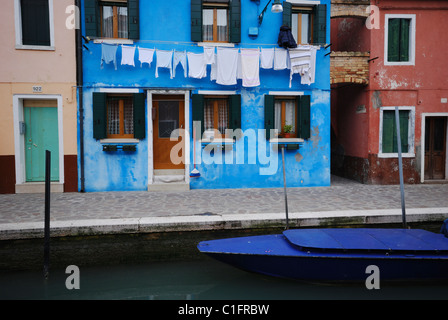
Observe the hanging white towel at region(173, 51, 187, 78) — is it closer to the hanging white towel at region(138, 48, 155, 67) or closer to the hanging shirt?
the hanging white towel at region(138, 48, 155, 67)

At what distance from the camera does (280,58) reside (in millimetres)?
9492

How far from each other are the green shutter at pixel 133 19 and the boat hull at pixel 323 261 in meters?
6.47

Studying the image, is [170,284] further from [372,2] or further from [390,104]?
[372,2]

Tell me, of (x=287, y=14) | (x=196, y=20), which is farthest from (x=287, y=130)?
(x=196, y=20)

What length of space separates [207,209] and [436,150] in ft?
26.7

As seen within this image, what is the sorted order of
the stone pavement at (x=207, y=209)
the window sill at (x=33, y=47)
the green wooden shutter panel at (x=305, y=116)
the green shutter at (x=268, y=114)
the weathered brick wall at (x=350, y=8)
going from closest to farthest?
1. the stone pavement at (x=207, y=209)
2. the window sill at (x=33, y=47)
3. the green shutter at (x=268, y=114)
4. the green wooden shutter panel at (x=305, y=116)
5. the weathered brick wall at (x=350, y=8)

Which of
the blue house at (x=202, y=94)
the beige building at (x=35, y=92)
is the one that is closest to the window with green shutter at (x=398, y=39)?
the blue house at (x=202, y=94)

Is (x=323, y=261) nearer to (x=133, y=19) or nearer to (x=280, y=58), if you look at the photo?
(x=280, y=58)

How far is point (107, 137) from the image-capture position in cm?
943

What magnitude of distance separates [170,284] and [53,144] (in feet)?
19.5

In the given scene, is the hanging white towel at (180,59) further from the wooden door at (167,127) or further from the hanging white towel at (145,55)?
the wooden door at (167,127)

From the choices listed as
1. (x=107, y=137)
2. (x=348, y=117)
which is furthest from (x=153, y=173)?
(x=348, y=117)

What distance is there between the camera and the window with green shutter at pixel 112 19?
29.4ft

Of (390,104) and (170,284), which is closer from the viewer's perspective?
(170,284)
